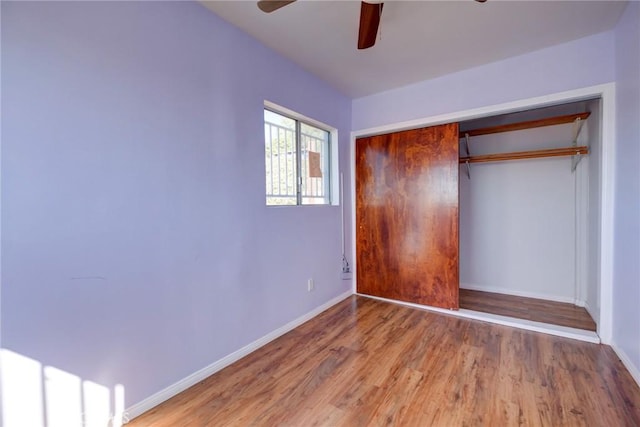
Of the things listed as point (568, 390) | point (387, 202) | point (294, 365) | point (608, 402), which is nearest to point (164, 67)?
point (294, 365)

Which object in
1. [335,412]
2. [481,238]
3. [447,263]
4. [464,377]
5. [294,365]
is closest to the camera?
[335,412]

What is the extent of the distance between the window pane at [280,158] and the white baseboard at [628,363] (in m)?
2.76

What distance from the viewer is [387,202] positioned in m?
3.31

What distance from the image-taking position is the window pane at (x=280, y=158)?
2.46 m

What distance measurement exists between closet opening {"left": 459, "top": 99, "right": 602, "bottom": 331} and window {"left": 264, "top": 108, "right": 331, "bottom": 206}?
178 centimetres

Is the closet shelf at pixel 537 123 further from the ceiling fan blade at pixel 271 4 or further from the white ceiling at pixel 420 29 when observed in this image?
the ceiling fan blade at pixel 271 4

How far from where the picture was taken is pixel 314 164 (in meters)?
3.02

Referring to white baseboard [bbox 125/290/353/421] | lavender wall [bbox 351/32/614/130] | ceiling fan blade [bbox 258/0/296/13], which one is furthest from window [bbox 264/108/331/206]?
white baseboard [bbox 125/290/353/421]

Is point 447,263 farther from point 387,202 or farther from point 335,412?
point 335,412

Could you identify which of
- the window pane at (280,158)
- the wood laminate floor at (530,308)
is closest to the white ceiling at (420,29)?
the window pane at (280,158)

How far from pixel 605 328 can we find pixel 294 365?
2.54m

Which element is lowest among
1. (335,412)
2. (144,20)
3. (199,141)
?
(335,412)

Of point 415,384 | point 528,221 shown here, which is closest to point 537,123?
point 528,221

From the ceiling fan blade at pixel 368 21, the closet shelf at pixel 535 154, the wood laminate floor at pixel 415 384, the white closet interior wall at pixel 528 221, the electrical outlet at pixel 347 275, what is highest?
the ceiling fan blade at pixel 368 21
